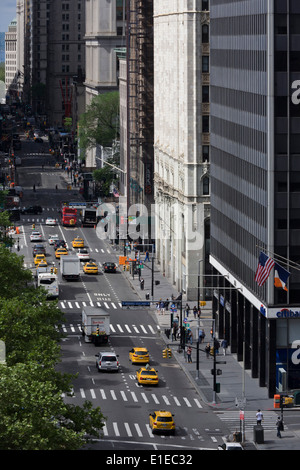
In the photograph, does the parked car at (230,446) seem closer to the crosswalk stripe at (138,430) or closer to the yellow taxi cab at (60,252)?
the crosswalk stripe at (138,430)

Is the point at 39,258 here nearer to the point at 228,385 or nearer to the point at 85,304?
the point at 85,304

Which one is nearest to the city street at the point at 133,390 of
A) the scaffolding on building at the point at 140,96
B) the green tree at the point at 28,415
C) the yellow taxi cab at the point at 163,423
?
the yellow taxi cab at the point at 163,423

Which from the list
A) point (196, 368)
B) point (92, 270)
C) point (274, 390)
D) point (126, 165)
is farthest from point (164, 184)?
point (274, 390)

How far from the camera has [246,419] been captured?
85.9m

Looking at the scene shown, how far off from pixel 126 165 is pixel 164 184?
41.5 meters

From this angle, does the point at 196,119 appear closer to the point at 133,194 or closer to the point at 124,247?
the point at 124,247

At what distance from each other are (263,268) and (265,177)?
312 inches

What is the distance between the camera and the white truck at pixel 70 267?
481 feet

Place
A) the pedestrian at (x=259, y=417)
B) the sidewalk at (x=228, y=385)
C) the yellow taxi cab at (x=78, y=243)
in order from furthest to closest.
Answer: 1. the yellow taxi cab at (x=78, y=243)
2. the pedestrian at (x=259, y=417)
3. the sidewalk at (x=228, y=385)

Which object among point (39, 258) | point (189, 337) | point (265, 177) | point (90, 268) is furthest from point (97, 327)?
point (39, 258)

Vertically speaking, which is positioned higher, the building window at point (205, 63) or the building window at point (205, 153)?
the building window at point (205, 63)

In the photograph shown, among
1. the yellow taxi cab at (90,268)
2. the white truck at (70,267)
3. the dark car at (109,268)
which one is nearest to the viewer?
the white truck at (70,267)

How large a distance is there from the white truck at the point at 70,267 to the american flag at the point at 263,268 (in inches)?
2325

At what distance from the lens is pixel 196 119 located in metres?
133
